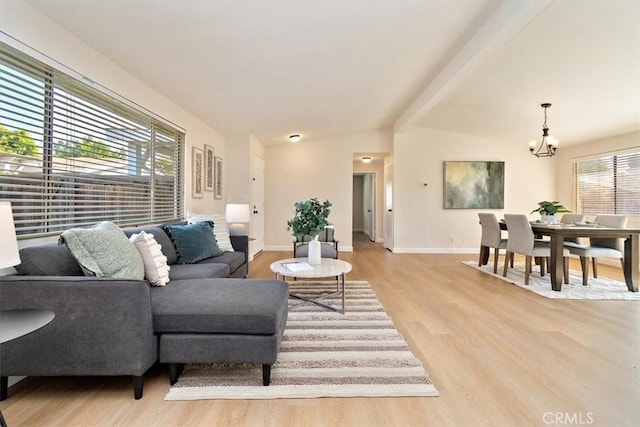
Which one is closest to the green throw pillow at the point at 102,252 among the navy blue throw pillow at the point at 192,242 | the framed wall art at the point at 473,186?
the navy blue throw pillow at the point at 192,242

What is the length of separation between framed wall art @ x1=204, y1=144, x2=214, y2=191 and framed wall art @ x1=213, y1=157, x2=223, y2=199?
0.14 m

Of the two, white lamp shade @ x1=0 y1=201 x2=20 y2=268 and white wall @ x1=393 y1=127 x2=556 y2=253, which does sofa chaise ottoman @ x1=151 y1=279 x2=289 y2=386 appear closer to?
white lamp shade @ x1=0 y1=201 x2=20 y2=268

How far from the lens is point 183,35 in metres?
2.32

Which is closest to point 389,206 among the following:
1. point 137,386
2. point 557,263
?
point 557,263

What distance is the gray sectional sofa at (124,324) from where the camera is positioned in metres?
1.47

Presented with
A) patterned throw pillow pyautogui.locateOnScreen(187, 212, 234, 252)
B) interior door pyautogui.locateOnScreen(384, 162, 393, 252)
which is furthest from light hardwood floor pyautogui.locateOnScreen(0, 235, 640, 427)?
interior door pyautogui.locateOnScreen(384, 162, 393, 252)

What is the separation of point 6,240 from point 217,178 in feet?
13.2

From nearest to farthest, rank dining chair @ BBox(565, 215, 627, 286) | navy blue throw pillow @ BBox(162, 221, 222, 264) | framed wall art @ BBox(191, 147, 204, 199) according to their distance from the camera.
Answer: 1. navy blue throw pillow @ BBox(162, 221, 222, 264)
2. dining chair @ BBox(565, 215, 627, 286)
3. framed wall art @ BBox(191, 147, 204, 199)

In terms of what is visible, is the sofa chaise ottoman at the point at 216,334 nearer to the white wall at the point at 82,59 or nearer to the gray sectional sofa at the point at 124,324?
the gray sectional sofa at the point at 124,324

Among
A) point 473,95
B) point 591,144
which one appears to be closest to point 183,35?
point 473,95

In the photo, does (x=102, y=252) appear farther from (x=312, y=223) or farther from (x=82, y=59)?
(x=312, y=223)

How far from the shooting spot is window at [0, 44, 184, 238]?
1739mm

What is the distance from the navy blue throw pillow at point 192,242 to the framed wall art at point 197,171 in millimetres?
1175

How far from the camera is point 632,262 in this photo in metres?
3.57
